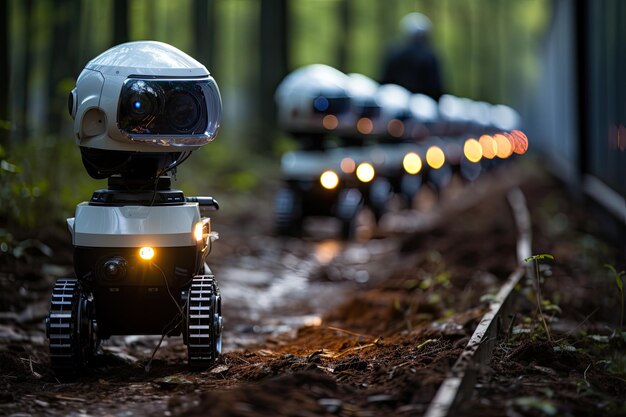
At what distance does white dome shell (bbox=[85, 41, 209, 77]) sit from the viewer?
21.1ft

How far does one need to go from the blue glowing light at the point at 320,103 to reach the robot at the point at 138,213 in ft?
25.6

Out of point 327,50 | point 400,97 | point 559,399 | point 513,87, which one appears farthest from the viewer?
point 513,87

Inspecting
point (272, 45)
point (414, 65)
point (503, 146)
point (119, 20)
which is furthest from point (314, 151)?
point (503, 146)

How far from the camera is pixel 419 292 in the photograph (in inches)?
411

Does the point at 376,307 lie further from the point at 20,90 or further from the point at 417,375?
the point at 20,90

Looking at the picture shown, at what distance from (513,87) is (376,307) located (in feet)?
276

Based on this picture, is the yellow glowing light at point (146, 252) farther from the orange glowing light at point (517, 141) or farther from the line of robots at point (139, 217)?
the orange glowing light at point (517, 141)

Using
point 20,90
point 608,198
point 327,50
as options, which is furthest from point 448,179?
point 327,50

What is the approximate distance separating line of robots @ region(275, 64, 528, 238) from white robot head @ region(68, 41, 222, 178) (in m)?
7.85

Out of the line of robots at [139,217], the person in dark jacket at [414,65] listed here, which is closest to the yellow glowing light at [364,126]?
the person in dark jacket at [414,65]

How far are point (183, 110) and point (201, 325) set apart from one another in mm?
1239

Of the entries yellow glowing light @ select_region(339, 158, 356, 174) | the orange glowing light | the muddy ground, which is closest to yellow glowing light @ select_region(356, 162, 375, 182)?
yellow glowing light @ select_region(339, 158, 356, 174)

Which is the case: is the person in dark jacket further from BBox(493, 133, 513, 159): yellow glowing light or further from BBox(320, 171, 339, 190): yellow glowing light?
BBox(493, 133, 513, 159): yellow glowing light

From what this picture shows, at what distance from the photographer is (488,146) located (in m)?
35.3
